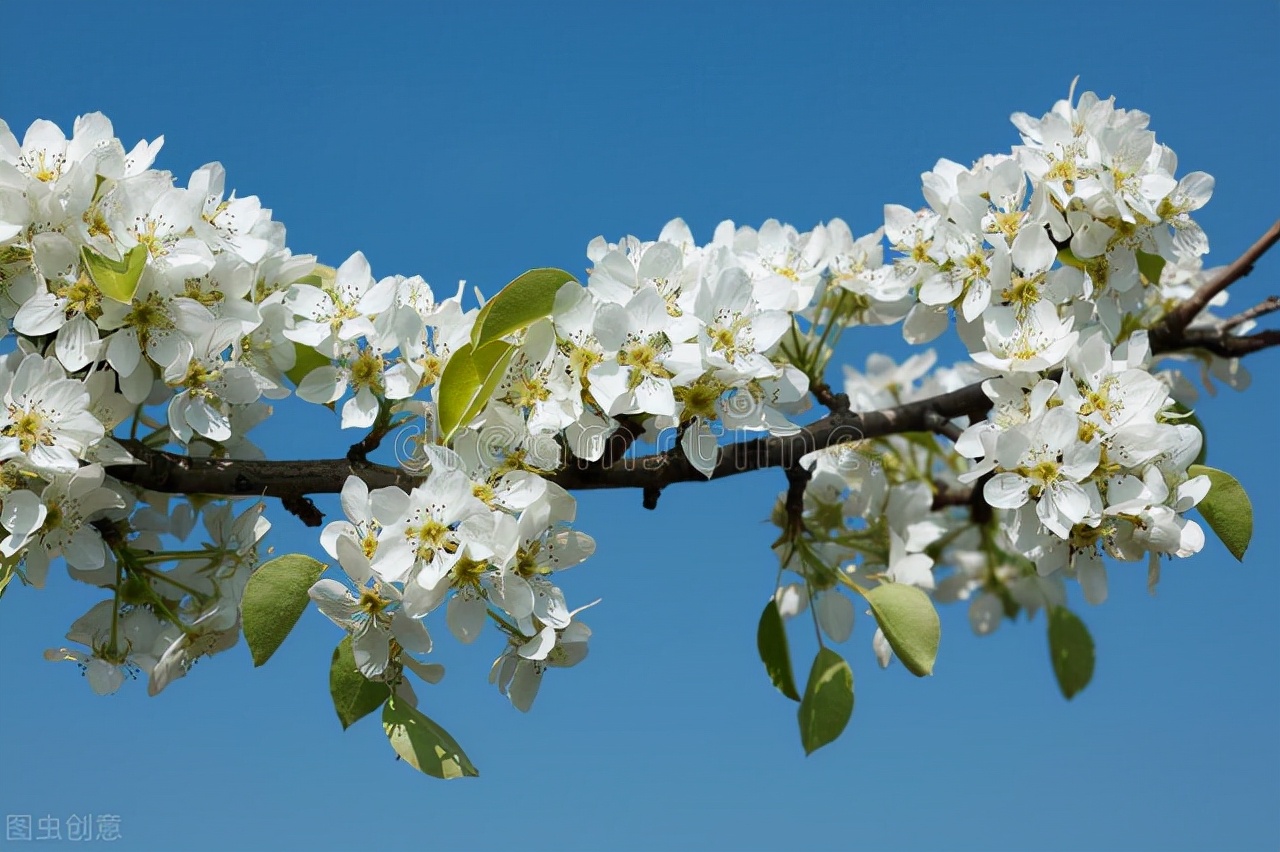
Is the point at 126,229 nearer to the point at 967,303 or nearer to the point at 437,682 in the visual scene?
A: the point at 437,682

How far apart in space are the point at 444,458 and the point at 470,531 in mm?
137

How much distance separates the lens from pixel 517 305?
214cm

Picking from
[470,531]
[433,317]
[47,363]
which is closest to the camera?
[470,531]

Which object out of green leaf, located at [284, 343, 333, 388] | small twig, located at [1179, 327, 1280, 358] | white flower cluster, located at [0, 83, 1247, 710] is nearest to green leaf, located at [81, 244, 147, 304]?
white flower cluster, located at [0, 83, 1247, 710]

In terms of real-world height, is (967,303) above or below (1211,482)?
above

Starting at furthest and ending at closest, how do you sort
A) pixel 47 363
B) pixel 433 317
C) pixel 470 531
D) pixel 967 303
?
pixel 967 303 → pixel 433 317 → pixel 47 363 → pixel 470 531

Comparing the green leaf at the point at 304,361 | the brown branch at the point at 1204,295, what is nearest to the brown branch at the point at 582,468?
the green leaf at the point at 304,361

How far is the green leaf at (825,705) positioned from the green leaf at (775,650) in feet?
0.26

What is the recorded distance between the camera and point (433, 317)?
237 centimetres

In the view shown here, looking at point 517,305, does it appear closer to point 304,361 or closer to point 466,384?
point 466,384

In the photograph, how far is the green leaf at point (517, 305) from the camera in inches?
84.0

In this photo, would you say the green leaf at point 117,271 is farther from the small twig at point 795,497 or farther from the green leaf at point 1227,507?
the green leaf at point 1227,507

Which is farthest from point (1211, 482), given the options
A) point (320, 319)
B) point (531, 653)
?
point (320, 319)

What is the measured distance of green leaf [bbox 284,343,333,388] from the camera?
2.43m
